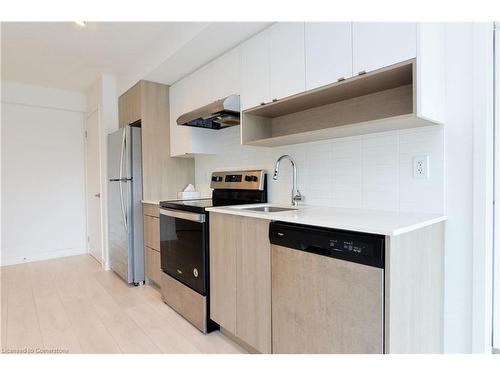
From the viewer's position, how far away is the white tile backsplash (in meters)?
1.52

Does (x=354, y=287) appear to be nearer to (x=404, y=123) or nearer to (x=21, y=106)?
(x=404, y=123)

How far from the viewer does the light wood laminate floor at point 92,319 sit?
1896 mm

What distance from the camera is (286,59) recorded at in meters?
1.84

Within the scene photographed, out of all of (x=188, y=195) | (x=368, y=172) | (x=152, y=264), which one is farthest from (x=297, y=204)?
(x=152, y=264)

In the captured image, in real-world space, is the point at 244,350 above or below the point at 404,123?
below

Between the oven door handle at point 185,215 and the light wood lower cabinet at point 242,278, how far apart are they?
9 centimetres

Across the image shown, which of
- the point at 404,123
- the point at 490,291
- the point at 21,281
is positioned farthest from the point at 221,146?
the point at 21,281

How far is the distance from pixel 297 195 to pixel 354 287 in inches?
39.3

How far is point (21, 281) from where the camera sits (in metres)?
3.20

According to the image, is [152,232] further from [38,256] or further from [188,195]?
[38,256]

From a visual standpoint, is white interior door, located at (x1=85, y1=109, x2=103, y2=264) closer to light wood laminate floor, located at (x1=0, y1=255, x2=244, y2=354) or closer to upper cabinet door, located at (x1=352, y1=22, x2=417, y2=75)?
light wood laminate floor, located at (x1=0, y1=255, x2=244, y2=354)

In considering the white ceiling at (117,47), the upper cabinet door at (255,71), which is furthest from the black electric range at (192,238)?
the white ceiling at (117,47)

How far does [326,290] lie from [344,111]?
1.14 m

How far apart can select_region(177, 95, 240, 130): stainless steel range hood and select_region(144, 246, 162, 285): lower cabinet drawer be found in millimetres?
1277
